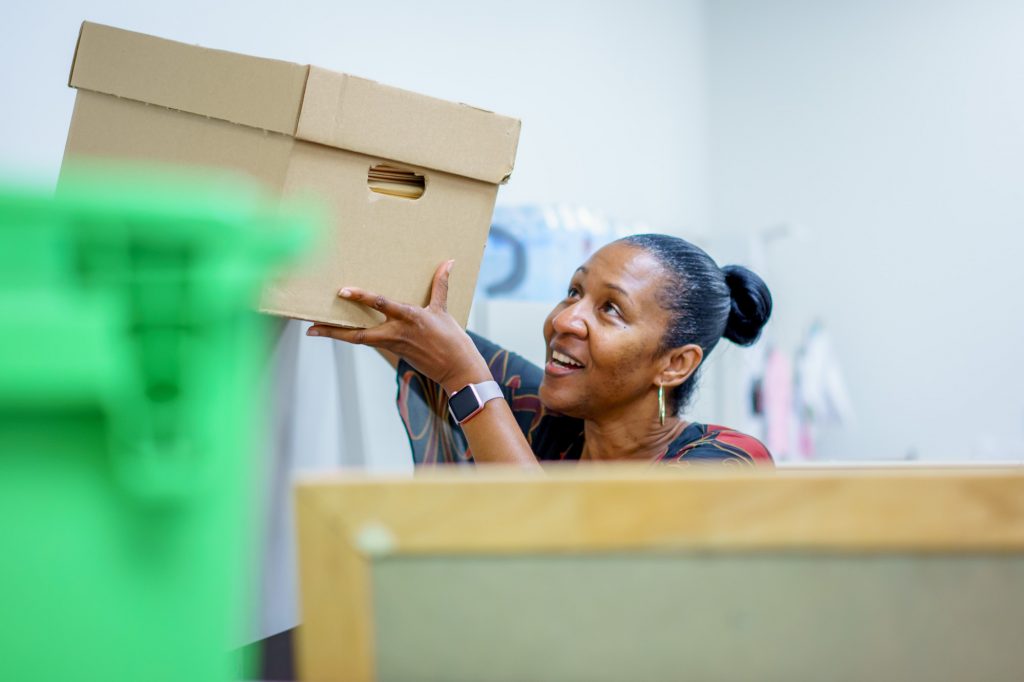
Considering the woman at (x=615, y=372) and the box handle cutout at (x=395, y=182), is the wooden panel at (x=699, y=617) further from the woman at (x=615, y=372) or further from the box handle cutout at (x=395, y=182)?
the woman at (x=615, y=372)

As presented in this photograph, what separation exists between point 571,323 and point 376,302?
0.37 meters

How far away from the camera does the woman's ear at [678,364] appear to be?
1350 mm

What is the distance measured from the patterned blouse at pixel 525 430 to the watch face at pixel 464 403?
11 cm

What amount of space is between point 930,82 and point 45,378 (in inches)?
119

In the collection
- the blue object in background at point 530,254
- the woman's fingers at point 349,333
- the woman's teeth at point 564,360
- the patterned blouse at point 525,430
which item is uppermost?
the blue object in background at point 530,254

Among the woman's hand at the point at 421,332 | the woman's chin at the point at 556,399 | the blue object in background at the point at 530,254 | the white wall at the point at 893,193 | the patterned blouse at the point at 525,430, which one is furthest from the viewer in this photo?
the white wall at the point at 893,193

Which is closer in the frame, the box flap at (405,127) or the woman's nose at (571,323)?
the box flap at (405,127)

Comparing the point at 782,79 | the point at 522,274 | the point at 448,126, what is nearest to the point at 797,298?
the point at 782,79

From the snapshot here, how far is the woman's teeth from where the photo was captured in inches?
51.7

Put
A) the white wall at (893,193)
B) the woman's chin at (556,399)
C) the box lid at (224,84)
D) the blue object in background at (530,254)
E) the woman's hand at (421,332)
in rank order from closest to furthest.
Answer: the box lid at (224,84) → the woman's hand at (421,332) → the woman's chin at (556,399) → the blue object in background at (530,254) → the white wall at (893,193)

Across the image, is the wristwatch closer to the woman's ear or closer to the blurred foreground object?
the woman's ear

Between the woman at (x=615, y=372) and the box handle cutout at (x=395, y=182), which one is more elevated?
the box handle cutout at (x=395, y=182)

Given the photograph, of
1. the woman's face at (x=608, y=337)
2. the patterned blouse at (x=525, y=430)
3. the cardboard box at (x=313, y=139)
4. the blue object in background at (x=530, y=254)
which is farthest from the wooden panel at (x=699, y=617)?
the blue object in background at (x=530, y=254)

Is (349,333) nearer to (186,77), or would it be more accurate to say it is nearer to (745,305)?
(186,77)
